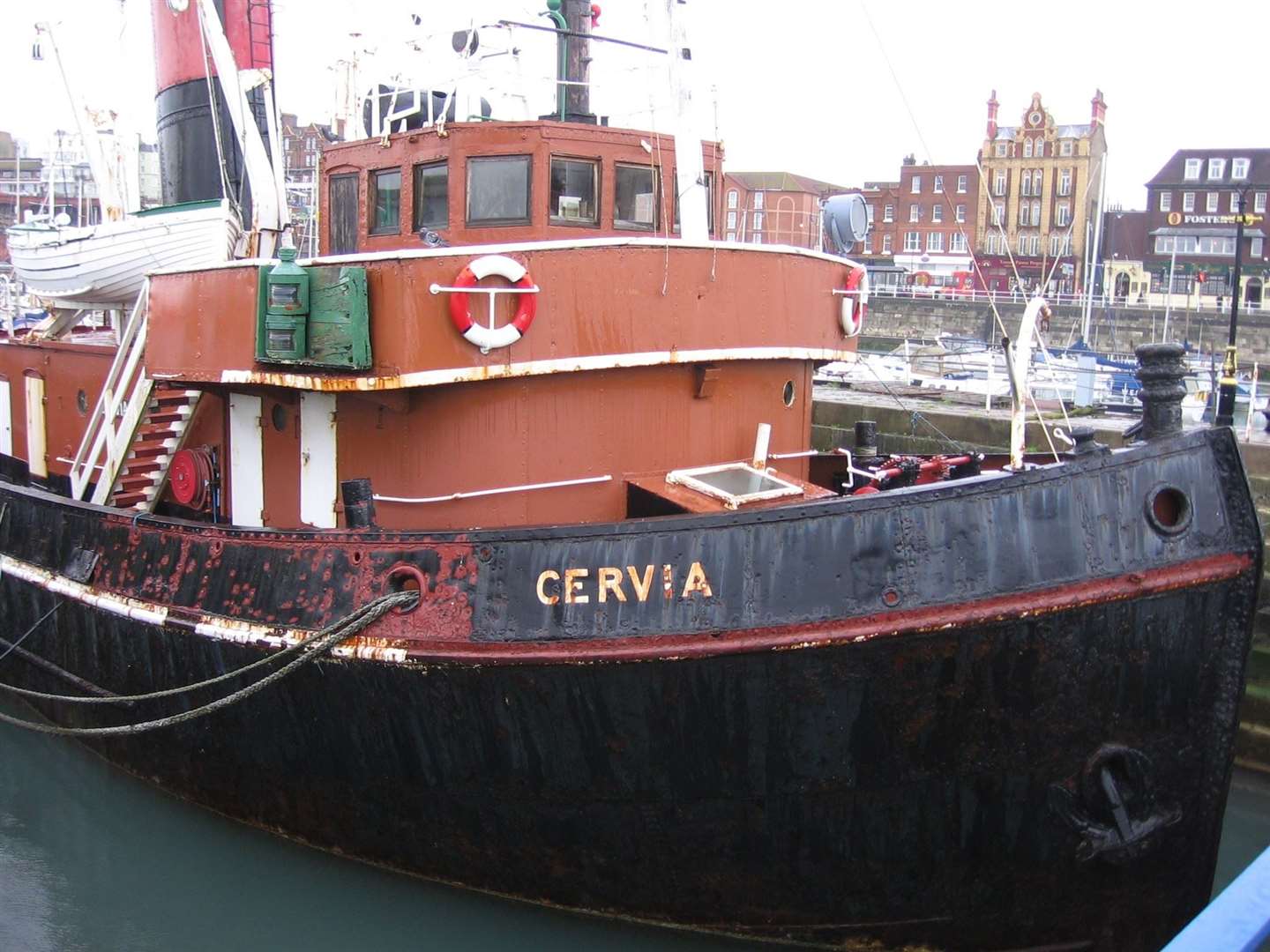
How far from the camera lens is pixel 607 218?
25.6ft

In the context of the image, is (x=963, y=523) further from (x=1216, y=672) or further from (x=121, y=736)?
(x=121, y=736)

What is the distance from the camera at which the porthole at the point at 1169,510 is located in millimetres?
5621

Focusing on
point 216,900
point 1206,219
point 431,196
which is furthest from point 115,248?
point 1206,219

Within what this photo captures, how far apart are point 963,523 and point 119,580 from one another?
5.82 metres

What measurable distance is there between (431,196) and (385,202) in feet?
1.77

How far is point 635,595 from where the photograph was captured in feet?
19.4

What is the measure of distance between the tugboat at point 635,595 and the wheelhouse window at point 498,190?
24 millimetres

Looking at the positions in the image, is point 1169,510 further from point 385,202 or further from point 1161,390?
point 385,202

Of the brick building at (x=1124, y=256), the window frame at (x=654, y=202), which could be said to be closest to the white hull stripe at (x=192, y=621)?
the window frame at (x=654, y=202)

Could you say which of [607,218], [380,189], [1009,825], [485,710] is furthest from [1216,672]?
[380,189]

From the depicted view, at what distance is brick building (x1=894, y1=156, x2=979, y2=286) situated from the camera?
64.9 m

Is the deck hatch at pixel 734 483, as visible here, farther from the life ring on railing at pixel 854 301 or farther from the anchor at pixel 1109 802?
the anchor at pixel 1109 802

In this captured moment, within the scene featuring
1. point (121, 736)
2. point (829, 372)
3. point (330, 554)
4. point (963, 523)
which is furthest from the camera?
point (829, 372)

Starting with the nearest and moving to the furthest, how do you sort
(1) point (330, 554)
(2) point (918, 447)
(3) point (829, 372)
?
1. (1) point (330, 554)
2. (2) point (918, 447)
3. (3) point (829, 372)
